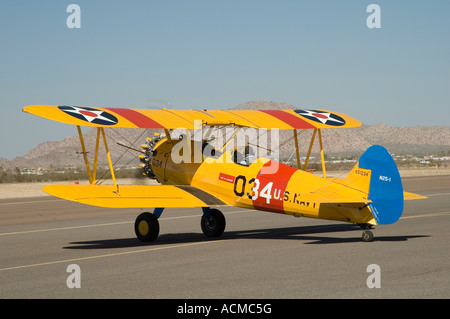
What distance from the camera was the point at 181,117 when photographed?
15.6 metres

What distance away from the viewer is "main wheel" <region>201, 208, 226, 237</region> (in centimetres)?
1600

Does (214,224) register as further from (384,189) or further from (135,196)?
(384,189)

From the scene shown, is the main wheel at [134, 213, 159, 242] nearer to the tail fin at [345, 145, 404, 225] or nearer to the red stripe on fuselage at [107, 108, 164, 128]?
the red stripe on fuselage at [107, 108, 164, 128]

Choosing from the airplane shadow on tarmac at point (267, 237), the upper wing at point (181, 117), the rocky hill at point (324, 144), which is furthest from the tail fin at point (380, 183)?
the rocky hill at point (324, 144)

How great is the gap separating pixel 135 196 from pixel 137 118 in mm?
1738

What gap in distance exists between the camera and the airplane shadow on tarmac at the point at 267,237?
14.6 meters

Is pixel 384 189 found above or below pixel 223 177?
below

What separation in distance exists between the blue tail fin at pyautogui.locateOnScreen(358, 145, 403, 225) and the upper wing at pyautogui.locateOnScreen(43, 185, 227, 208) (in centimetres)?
359

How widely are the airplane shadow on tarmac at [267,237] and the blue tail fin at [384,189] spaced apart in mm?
1600

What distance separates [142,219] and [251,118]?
3.79 meters

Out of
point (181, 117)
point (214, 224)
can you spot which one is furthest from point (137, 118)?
point (214, 224)

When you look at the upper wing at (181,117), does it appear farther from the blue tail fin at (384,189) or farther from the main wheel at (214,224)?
the blue tail fin at (384,189)
